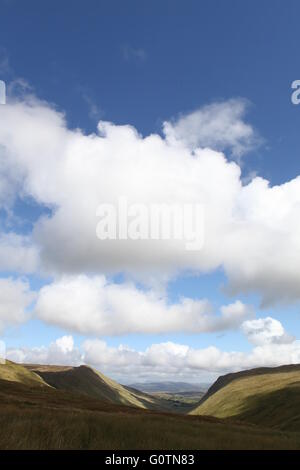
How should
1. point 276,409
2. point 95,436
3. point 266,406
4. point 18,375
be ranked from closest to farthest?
1. point 95,436
2. point 276,409
3. point 266,406
4. point 18,375

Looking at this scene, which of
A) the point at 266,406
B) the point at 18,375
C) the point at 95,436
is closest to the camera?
the point at 95,436

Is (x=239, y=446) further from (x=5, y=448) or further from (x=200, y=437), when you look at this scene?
(x=5, y=448)

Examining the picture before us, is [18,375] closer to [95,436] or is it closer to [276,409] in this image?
[276,409]

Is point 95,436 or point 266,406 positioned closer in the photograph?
point 95,436

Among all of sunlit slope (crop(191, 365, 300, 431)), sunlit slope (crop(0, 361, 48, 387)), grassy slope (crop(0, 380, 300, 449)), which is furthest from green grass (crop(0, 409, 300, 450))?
sunlit slope (crop(0, 361, 48, 387))

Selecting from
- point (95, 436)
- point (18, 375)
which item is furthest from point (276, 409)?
point (95, 436)

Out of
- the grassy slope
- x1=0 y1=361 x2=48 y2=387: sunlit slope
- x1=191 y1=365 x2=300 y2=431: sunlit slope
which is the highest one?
the grassy slope

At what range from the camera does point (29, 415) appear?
18719mm

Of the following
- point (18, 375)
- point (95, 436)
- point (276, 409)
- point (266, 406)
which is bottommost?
point (266, 406)

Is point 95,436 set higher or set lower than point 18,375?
higher

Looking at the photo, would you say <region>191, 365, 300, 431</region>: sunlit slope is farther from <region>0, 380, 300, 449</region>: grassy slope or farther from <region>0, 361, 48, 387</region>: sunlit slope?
<region>0, 380, 300, 449</region>: grassy slope
